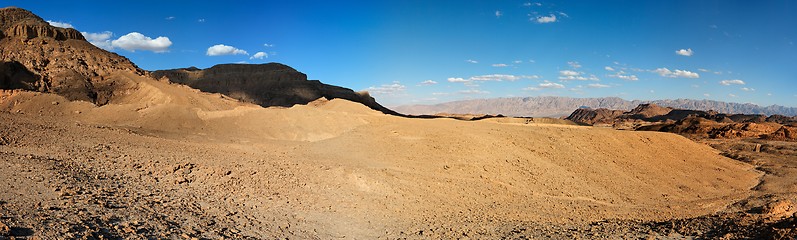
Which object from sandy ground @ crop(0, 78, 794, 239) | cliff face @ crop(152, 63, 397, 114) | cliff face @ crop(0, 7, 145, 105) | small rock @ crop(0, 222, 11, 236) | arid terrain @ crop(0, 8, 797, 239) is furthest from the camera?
cliff face @ crop(152, 63, 397, 114)

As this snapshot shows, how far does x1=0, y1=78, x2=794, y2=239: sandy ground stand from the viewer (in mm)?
6777

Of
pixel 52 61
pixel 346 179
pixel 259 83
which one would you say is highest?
pixel 259 83

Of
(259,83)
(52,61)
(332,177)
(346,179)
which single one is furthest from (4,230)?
(259,83)

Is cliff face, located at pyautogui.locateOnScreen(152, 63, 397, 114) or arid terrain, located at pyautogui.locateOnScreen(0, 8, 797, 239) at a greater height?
cliff face, located at pyautogui.locateOnScreen(152, 63, 397, 114)

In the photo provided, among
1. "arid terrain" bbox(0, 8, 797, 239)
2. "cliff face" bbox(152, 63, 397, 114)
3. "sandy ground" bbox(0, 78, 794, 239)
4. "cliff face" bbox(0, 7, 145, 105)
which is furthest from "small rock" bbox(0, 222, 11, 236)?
"cliff face" bbox(152, 63, 397, 114)

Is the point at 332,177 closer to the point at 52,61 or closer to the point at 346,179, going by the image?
the point at 346,179

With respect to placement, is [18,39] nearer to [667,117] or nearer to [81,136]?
[81,136]

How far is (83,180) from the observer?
24.4 ft

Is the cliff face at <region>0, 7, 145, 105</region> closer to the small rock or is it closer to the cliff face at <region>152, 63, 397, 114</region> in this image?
the small rock

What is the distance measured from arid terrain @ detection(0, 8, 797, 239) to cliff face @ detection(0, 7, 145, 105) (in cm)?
27

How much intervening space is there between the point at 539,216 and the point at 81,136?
11.3m

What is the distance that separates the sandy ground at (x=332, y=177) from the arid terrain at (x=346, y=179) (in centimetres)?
5

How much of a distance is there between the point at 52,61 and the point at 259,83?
33514 millimetres

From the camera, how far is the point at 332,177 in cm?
1112
